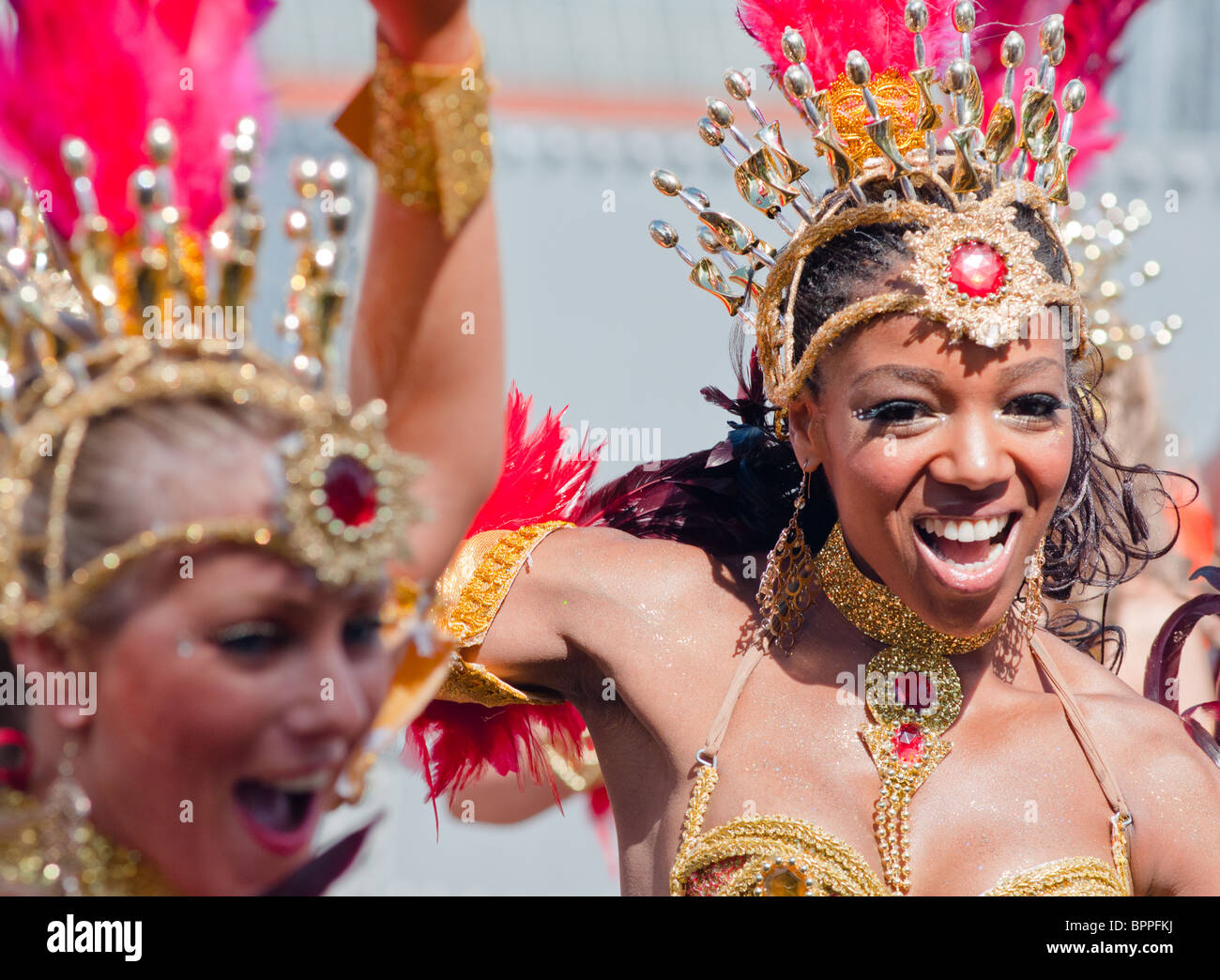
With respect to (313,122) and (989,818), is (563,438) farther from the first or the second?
(313,122)

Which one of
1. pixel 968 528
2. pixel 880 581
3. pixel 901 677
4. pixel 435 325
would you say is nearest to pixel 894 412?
pixel 968 528

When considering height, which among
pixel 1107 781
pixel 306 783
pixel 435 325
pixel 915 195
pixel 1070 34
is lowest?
pixel 1107 781

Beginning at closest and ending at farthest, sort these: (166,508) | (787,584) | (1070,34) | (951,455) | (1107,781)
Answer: (166,508) → (951,455) → (1107,781) → (787,584) → (1070,34)

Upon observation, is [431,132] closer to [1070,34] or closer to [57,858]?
[57,858]

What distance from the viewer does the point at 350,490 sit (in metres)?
1.55

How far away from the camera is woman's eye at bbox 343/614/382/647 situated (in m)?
1.58

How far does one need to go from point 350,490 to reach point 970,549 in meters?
0.95

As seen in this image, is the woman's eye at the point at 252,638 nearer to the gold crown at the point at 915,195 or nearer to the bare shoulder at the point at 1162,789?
the gold crown at the point at 915,195

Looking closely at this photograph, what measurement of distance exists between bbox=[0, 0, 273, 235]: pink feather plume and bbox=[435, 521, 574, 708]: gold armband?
784 mm

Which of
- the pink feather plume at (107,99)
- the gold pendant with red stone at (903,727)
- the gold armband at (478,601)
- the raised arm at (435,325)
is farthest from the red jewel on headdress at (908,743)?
the pink feather plume at (107,99)

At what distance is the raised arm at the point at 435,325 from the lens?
1.53 meters

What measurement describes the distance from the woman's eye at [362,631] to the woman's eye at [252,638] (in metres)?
0.08

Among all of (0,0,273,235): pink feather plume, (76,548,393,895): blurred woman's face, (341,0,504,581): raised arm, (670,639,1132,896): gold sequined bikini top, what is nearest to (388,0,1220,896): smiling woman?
(670,639,1132,896): gold sequined bikini top
